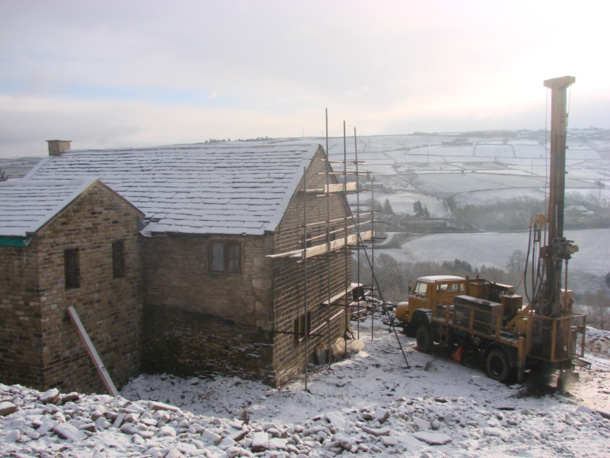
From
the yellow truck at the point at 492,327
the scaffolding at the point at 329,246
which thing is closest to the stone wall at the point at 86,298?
the scaffolding at the point at 329,246

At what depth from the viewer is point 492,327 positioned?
1427cm

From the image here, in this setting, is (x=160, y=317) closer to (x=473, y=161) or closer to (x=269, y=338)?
(x=269, y=338)

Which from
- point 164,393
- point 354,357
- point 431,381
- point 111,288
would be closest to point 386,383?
point 431,381

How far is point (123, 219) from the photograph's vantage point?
1288cm

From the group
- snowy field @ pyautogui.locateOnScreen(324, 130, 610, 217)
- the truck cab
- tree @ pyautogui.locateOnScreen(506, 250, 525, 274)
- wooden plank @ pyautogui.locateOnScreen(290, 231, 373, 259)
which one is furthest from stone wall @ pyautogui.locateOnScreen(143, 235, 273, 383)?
tree @ pyautogui.locateOnScreen(506, 250, 525, 274)

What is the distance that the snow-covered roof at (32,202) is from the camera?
1054 cm

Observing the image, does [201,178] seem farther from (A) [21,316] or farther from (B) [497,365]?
(B) [497,365]

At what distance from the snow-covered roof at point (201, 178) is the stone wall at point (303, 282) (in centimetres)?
64

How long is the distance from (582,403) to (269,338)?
8.04 metres

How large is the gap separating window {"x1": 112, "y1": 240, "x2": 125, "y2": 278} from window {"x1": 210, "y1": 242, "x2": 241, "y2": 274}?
242cm

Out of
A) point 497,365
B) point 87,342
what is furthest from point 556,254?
point 87,342

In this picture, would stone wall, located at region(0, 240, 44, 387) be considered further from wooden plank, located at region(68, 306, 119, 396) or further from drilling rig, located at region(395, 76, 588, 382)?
drilling rig, located at region(395, 76, 588, 382)

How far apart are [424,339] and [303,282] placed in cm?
551

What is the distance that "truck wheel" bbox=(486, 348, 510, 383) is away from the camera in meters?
13.5
